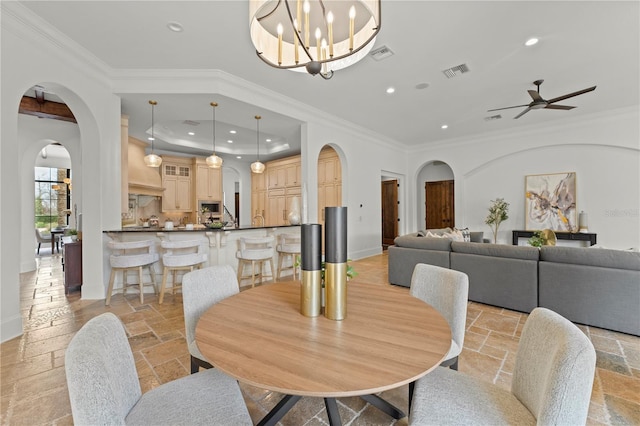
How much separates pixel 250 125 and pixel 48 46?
2.86 m

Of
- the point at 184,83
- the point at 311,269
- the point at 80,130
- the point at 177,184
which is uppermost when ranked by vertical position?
the point at 184,83

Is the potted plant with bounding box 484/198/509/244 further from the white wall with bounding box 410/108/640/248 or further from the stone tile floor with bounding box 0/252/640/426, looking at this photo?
the stone tile floor with bounding box 0/252/640/426

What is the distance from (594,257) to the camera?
8.72ft

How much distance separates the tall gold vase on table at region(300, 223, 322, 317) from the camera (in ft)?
4.05

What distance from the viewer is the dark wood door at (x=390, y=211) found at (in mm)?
8188

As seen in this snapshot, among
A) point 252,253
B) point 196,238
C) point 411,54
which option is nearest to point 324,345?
point 252,253

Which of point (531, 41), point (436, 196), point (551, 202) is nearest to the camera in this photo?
point (531, 41)

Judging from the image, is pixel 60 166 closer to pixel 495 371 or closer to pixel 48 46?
pixel 48 46

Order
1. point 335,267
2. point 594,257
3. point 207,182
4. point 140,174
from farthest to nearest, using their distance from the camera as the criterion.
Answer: point 207,182 < point 140,174 < point 594,257 < point 335,267

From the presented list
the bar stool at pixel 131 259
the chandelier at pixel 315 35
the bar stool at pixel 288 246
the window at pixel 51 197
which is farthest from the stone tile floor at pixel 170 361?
the window at pixel 51 197

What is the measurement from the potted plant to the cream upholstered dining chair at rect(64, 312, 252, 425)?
23.8 feet

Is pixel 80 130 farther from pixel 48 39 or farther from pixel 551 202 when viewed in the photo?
pixel 551 202

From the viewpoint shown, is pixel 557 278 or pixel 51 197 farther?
pixel 51 197

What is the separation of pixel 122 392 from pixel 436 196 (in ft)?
29.1
